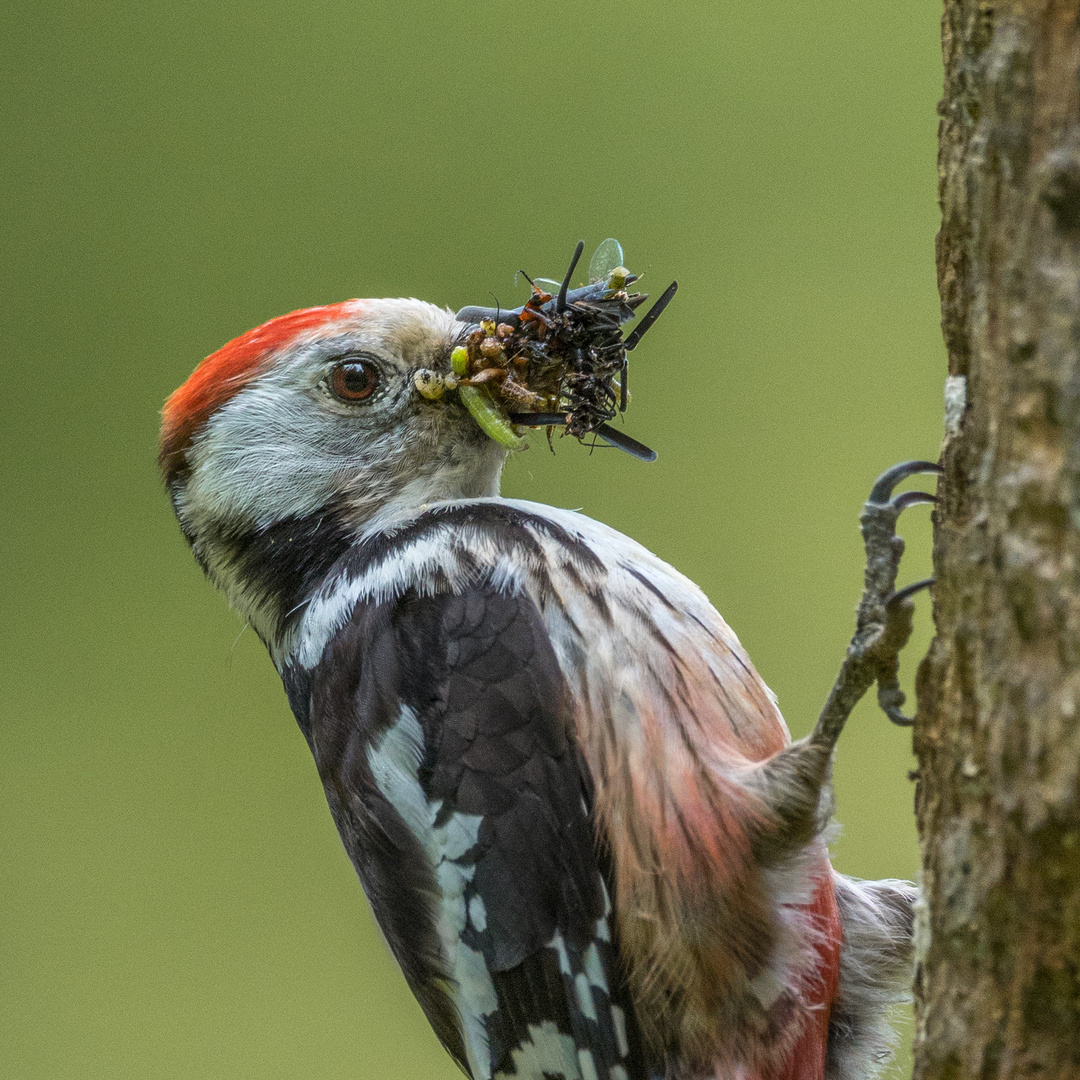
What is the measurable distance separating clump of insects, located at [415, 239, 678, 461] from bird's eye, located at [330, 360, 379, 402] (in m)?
0.09

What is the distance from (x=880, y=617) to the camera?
4.32 feet

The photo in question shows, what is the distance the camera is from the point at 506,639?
1534 mm

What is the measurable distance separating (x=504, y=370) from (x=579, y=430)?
0.46 ft

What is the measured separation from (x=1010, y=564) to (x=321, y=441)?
45.3 inches

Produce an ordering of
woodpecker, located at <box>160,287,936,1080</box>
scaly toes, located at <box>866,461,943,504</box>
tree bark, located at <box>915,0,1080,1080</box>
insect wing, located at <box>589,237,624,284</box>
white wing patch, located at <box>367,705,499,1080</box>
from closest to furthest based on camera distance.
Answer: tree bark, located at <box>915,0,1080,1080</box>
scaly toes, located at <box>866,461,943,504</box>
woodpecker, located at <box>160,287,936,1080</box>
white wing patch, located at <box>367,705,499,1080</box>
insect wing, located at <box>589,237,624,284</box>

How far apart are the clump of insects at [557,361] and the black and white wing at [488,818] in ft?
1.05

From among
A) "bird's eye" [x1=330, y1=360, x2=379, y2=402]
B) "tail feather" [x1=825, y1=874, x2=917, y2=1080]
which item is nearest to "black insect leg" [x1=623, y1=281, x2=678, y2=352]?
"bird's eye" [x1=330, y1=360, x2=379, y2=402]

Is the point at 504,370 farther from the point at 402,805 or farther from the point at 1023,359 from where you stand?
the point at 1023,359

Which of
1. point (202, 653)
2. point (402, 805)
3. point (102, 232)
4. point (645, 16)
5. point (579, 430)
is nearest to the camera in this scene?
point (402, 805)

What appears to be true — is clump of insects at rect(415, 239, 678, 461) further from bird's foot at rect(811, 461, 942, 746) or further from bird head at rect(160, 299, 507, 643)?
bird's foot at rect(811, 461, 942, 746)

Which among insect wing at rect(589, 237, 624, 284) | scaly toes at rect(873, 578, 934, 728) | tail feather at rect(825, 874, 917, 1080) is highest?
insect wing at rect(589, 237, 624, 284)

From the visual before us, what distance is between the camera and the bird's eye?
1814mm

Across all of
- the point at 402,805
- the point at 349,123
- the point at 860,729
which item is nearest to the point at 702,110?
the point at 349,123

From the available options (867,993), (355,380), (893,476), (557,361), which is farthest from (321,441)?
(867,993)
